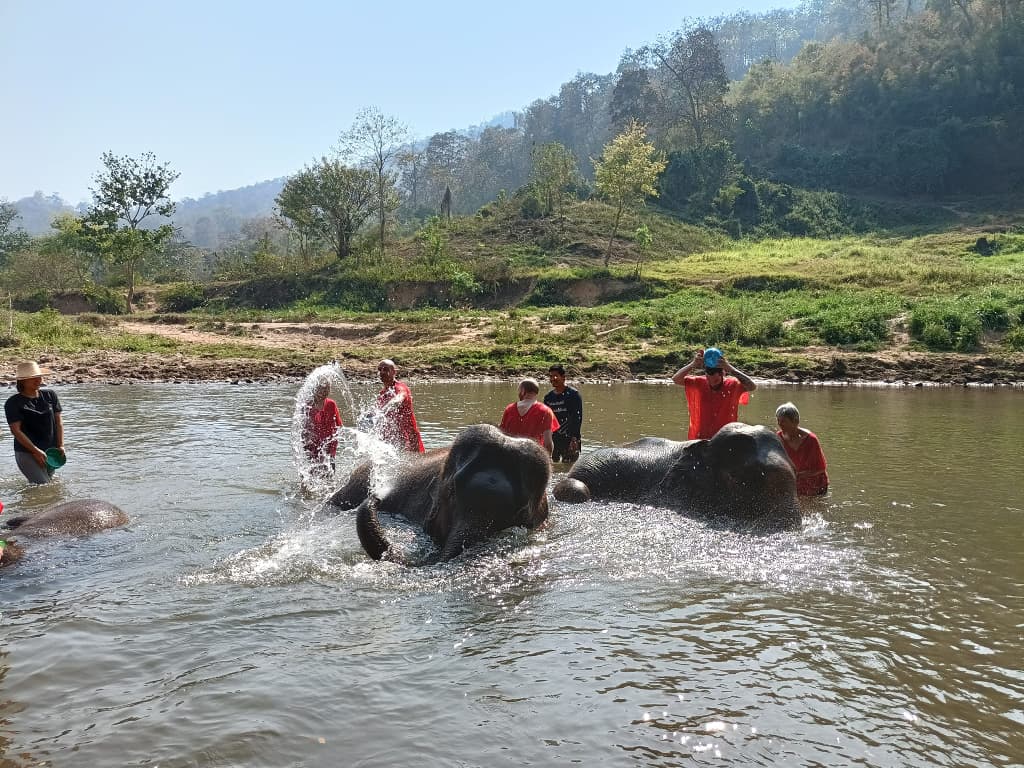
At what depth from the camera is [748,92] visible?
79.6m

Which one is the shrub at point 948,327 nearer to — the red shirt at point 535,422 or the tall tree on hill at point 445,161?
the red shirt at point 535,422

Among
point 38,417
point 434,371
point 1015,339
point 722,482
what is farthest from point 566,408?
point 1015,339

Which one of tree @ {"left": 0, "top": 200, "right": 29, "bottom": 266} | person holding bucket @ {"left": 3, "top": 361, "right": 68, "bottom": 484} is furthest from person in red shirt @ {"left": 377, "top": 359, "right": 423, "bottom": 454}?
tree @ {"left": 0, "top": 200, "right": 29, "bottom": 266}

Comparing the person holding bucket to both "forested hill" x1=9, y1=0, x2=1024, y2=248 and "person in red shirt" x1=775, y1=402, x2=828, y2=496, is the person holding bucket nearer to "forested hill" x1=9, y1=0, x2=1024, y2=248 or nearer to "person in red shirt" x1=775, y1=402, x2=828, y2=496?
"person in red shirt" x1=775, y1=402, x2=828, y2=496

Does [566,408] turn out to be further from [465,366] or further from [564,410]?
[465,366]

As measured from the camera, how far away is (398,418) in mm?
8773

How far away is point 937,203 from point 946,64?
15751 mm

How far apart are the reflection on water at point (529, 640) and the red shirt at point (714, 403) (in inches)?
49.5

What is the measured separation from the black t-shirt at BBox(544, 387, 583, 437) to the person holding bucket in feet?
17.5

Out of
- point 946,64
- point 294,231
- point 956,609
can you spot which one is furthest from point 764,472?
point 946,64

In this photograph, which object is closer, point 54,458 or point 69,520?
point 69,520

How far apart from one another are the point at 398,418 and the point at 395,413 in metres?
0.07

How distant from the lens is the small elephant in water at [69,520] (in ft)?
22.3

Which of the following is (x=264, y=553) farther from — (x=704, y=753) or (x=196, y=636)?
(x=704, y=753)
